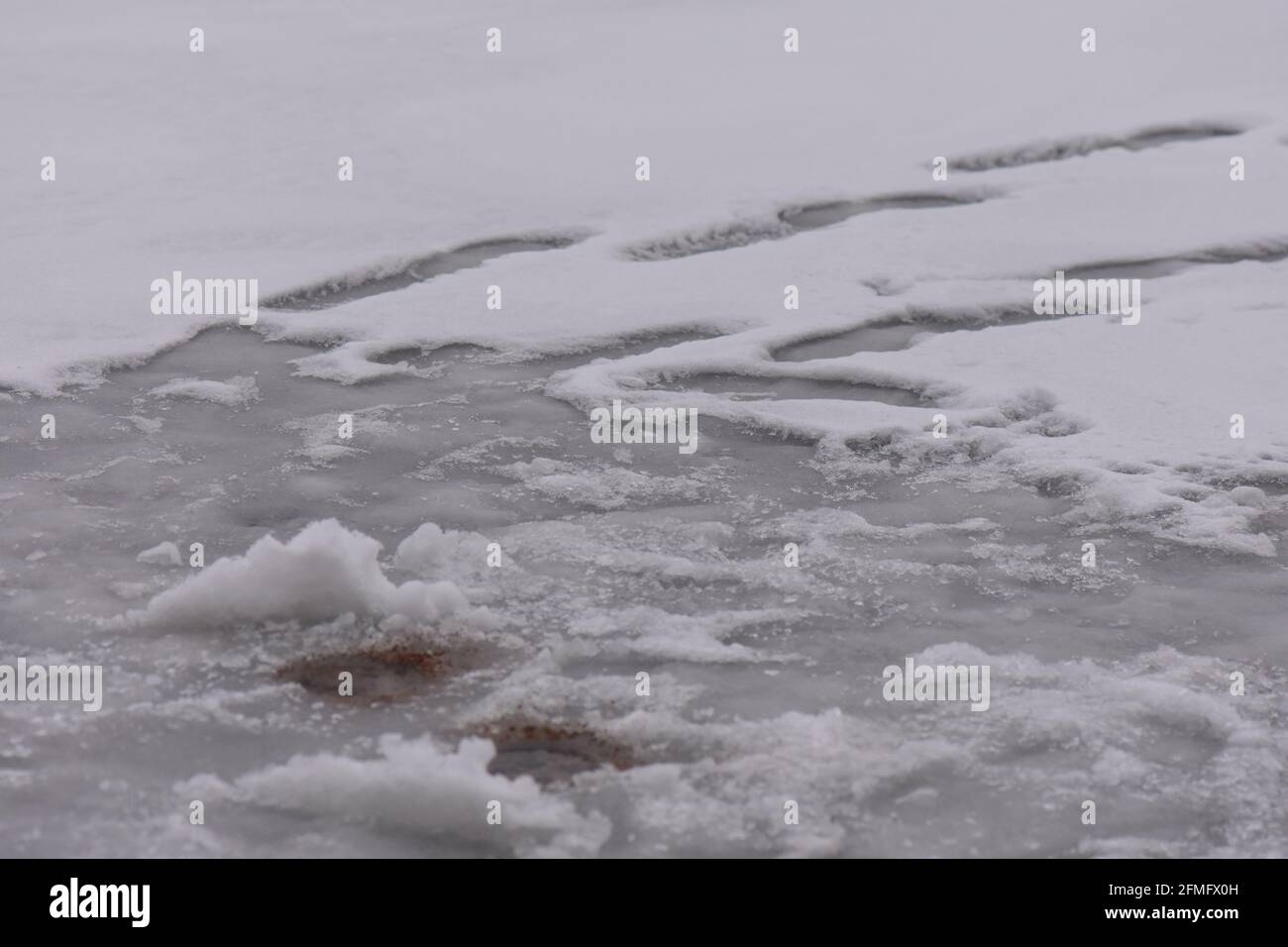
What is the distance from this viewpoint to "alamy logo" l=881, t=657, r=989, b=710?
3859 mm

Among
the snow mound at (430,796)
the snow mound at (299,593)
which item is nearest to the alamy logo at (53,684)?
the snow mound at (299,593)

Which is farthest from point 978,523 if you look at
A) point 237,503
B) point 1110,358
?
point 237,503

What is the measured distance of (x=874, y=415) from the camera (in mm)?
5898

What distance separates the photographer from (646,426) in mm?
5777

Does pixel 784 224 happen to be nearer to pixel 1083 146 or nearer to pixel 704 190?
pixel 704 190

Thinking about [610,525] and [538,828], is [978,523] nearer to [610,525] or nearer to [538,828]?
[610,525]

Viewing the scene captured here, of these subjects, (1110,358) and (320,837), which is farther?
(1110,358)

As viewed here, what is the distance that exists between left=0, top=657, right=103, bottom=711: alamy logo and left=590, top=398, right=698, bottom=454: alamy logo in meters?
2.25

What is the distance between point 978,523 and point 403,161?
5.66 meters

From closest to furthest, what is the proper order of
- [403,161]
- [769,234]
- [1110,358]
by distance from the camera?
[1110,358] < [769,234] < [403,161]
